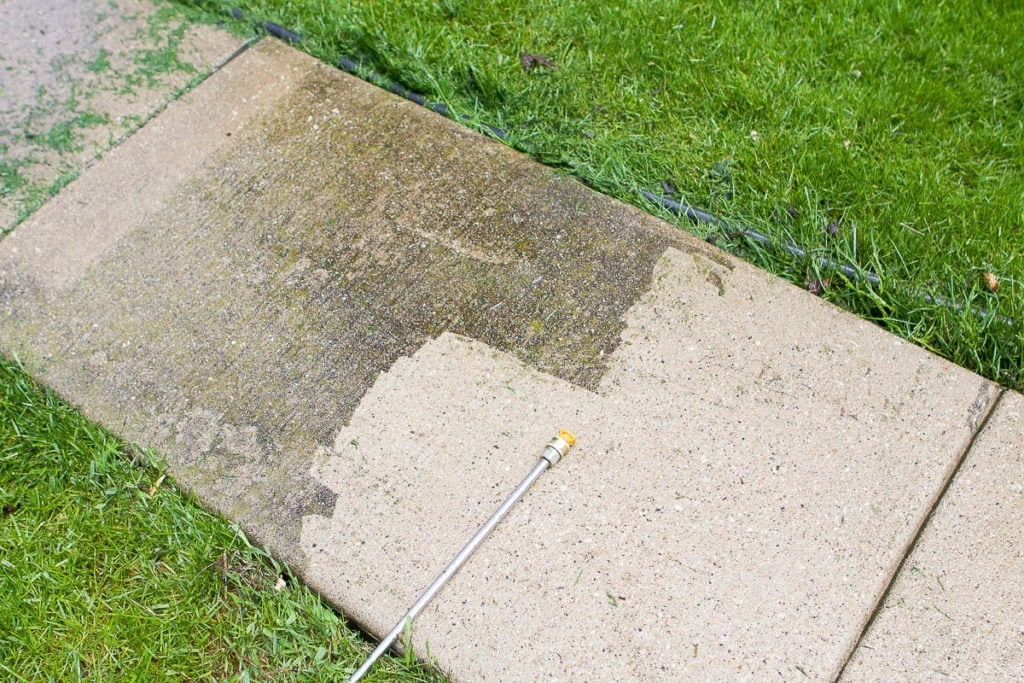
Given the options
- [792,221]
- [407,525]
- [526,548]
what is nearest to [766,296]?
[792,221]

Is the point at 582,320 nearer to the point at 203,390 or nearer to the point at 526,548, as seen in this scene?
the point at 526,548

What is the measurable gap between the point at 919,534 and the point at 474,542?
1.09m

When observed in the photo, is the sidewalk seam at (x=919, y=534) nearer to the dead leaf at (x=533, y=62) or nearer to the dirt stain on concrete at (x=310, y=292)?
the dirt stain on concrete at (x=310, y=292)

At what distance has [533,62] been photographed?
10.7ft

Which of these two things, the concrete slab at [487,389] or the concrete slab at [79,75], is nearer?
the concrete slab at [487,389]

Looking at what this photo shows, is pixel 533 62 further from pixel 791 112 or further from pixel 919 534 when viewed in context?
pixel 919 534

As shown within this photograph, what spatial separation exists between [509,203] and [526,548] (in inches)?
44.9

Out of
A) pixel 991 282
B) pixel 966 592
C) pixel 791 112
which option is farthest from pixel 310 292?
pixel 991 282

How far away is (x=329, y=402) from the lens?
2.40m

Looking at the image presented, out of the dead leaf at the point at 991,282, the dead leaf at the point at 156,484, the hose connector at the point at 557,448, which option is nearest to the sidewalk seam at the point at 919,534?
the dead leaf at the point at 991,282

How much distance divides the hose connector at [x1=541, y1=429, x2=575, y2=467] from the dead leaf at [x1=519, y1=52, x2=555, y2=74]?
1.56 meters

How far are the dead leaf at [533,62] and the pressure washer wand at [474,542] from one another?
1.54m

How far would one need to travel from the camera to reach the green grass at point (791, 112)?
8.77 feet

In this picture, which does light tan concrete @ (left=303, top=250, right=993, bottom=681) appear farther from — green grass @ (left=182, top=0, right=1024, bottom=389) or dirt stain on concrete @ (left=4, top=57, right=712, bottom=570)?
green grass @ (left=182, top=0, right=1024, bottom=389)
